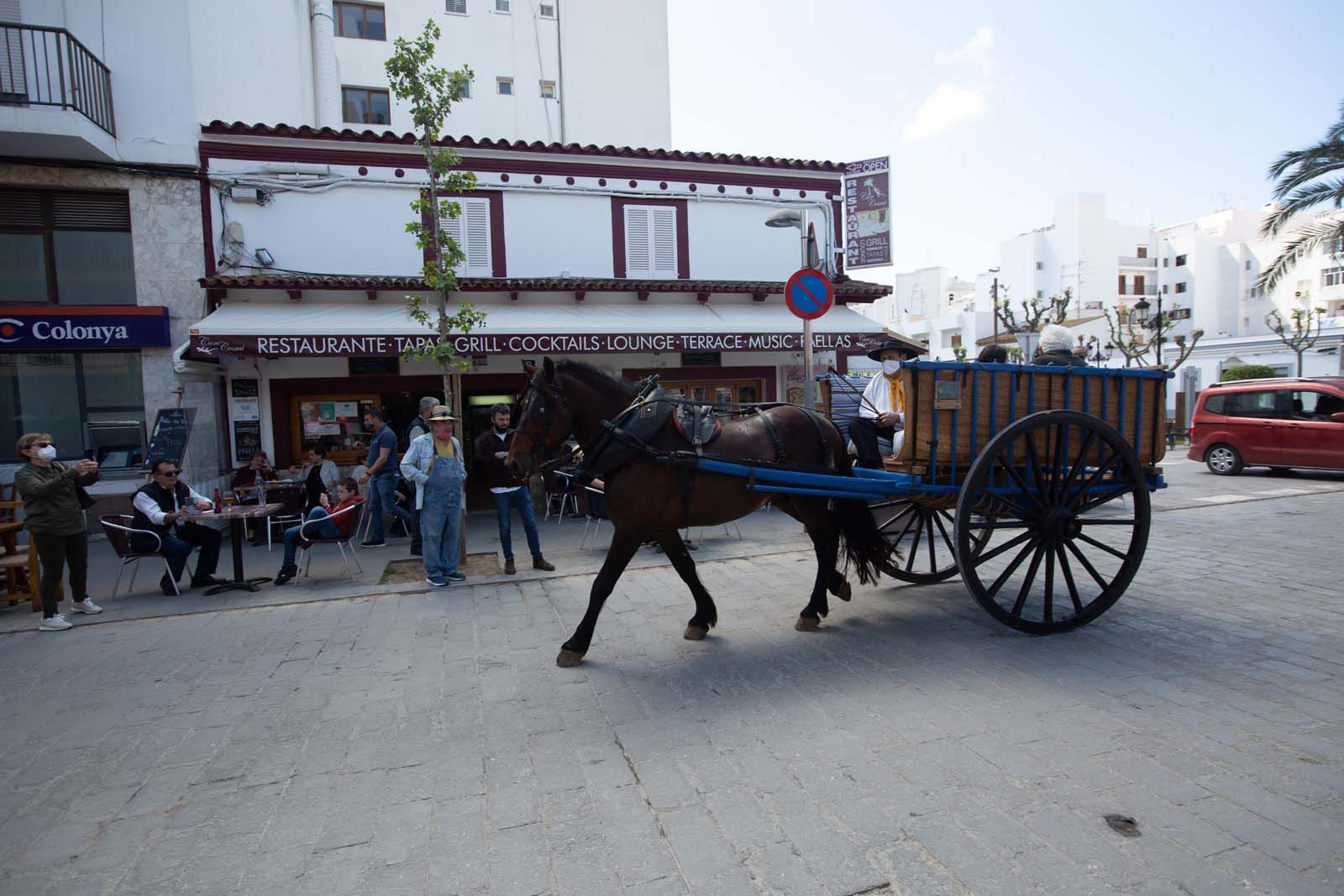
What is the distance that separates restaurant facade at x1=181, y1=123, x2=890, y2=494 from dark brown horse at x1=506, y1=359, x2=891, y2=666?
A: 4.58 meters

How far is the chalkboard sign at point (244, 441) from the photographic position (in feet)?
35.5

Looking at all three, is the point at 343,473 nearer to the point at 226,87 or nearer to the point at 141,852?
the point at 226,87

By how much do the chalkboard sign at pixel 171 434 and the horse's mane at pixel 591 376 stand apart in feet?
25.5

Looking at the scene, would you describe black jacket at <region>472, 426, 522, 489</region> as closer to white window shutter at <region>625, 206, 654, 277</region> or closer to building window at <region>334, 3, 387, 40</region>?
white window shutter at <region>625, 206, 654, 277</region>

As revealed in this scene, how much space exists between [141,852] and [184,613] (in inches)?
166

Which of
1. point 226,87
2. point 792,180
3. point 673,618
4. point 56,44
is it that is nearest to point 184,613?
point 673,618

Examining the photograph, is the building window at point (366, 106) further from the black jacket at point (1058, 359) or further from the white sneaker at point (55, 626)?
the black jacket at point (1058, 359)

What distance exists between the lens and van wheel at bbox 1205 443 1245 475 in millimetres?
13555

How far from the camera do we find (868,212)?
13.7 m

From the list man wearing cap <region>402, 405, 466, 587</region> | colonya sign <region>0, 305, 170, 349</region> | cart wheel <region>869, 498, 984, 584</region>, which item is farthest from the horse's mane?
colonya sign <region>0, 305, 170, 349</region>

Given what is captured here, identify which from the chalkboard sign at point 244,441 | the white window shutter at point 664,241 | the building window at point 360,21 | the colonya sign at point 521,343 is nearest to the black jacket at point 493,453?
the colonya sign at point 521,343

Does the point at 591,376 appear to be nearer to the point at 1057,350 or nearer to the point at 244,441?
the point at 1057,350

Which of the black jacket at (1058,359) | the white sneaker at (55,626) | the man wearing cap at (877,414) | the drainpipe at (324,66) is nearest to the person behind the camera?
the man wearing cap at (877,414)

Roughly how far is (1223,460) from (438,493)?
48.7 ft
